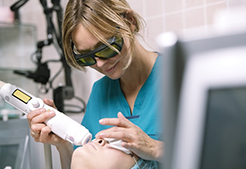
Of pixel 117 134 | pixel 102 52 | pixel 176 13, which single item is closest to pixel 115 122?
pixel 117 134

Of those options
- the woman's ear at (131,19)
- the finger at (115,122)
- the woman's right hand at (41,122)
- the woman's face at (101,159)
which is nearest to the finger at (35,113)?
the woman's right hand at (41,122)

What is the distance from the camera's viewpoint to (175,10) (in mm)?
1353

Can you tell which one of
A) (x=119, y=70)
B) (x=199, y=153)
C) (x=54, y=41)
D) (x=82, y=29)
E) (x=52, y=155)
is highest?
(x=54, y=41)

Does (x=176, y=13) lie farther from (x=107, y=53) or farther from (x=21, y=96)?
(x=21, y=96)

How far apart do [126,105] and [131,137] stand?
41cm

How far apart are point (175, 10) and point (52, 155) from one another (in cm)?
93

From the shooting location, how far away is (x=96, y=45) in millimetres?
907

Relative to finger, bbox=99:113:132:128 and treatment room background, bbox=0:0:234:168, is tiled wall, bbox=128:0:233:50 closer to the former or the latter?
treatment room background, bbox=0:0:234:168

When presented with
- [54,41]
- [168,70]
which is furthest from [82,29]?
[54,41]

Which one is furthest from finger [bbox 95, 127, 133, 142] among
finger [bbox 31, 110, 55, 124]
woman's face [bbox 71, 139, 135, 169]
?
finger [bbox 31, 110, 55, 124]

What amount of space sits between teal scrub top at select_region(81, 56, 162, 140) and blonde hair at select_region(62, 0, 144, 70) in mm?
173

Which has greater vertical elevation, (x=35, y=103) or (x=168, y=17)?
(x=168, y=17)

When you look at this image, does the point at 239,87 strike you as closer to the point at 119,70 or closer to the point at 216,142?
the point at 216,142

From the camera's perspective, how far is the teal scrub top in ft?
3.29
